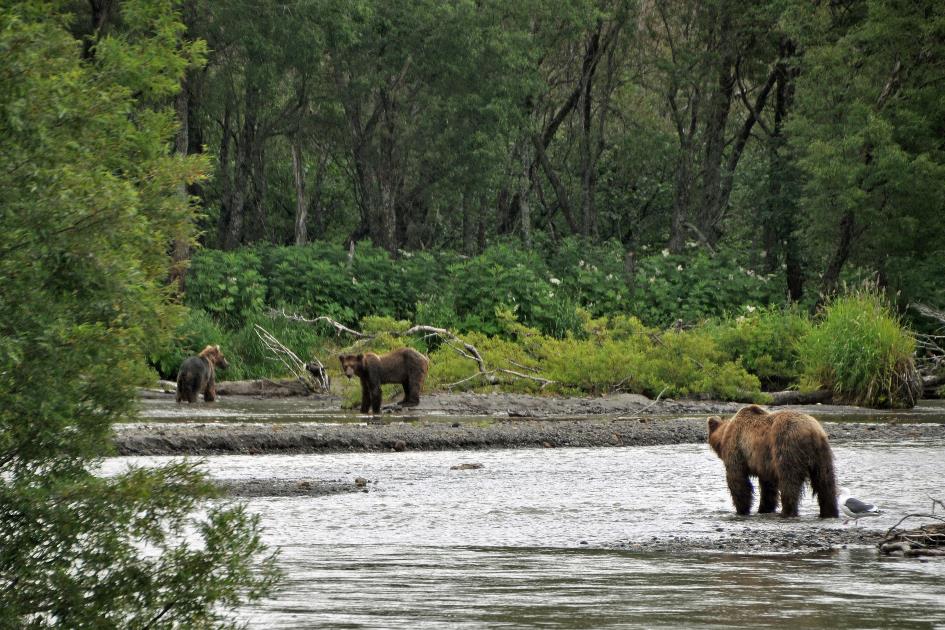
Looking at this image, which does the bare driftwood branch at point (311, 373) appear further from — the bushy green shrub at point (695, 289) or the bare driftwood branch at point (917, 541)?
the bare driftwood branch at point (917, 541)

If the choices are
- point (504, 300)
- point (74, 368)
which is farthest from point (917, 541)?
point (504, 300)

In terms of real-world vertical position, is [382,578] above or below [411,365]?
below

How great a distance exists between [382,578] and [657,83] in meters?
48.3

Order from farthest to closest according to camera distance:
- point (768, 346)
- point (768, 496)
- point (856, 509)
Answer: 1. point (768, 346)
2. point (768, 496)
3. point (856, 509)

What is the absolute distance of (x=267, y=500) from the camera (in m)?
12.3

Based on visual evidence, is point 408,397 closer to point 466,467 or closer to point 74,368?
point 466,467

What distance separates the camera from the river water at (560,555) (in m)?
7.29

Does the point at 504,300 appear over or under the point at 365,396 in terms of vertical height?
over

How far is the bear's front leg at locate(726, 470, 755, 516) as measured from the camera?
37.8 feet

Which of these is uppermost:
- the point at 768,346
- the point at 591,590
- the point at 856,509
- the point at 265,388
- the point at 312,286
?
the point at 312,286

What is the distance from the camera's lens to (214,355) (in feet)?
89.4

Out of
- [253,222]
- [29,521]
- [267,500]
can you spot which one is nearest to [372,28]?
[253,222]

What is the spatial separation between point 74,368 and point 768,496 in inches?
284

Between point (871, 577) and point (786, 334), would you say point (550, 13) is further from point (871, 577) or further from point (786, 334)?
point (871, 577)
